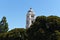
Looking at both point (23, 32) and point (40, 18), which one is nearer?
point (40, 18)

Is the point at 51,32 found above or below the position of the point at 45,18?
below

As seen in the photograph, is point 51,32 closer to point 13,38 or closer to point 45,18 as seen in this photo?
point 45,18

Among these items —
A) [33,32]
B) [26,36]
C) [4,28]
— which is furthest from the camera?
[4,28]

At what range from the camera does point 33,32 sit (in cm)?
3759

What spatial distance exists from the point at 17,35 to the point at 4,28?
32959 mm

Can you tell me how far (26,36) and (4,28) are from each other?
112 feet

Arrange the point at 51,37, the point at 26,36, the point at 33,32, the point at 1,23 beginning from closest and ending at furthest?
the point at 51,37 < the point at 33,32 < the point at 26,36 < the point at 1,23

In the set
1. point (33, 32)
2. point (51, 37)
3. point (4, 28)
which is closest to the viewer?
point (51, 37)

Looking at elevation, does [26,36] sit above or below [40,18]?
below

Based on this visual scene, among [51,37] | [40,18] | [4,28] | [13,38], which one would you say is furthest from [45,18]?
[4,28]

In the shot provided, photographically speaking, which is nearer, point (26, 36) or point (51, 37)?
point (51, 37)

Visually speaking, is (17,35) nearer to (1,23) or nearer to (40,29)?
(40,29)

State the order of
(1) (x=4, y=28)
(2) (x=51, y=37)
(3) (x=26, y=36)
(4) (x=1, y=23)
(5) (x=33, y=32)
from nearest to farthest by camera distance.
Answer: (2) (x=51, y=37)
(5) (x=33, y=32)
(3) (x=26, y=36)
(1) (x=4, y=28)
(4) (x=1, y=23)

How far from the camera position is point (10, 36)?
41906 mm
